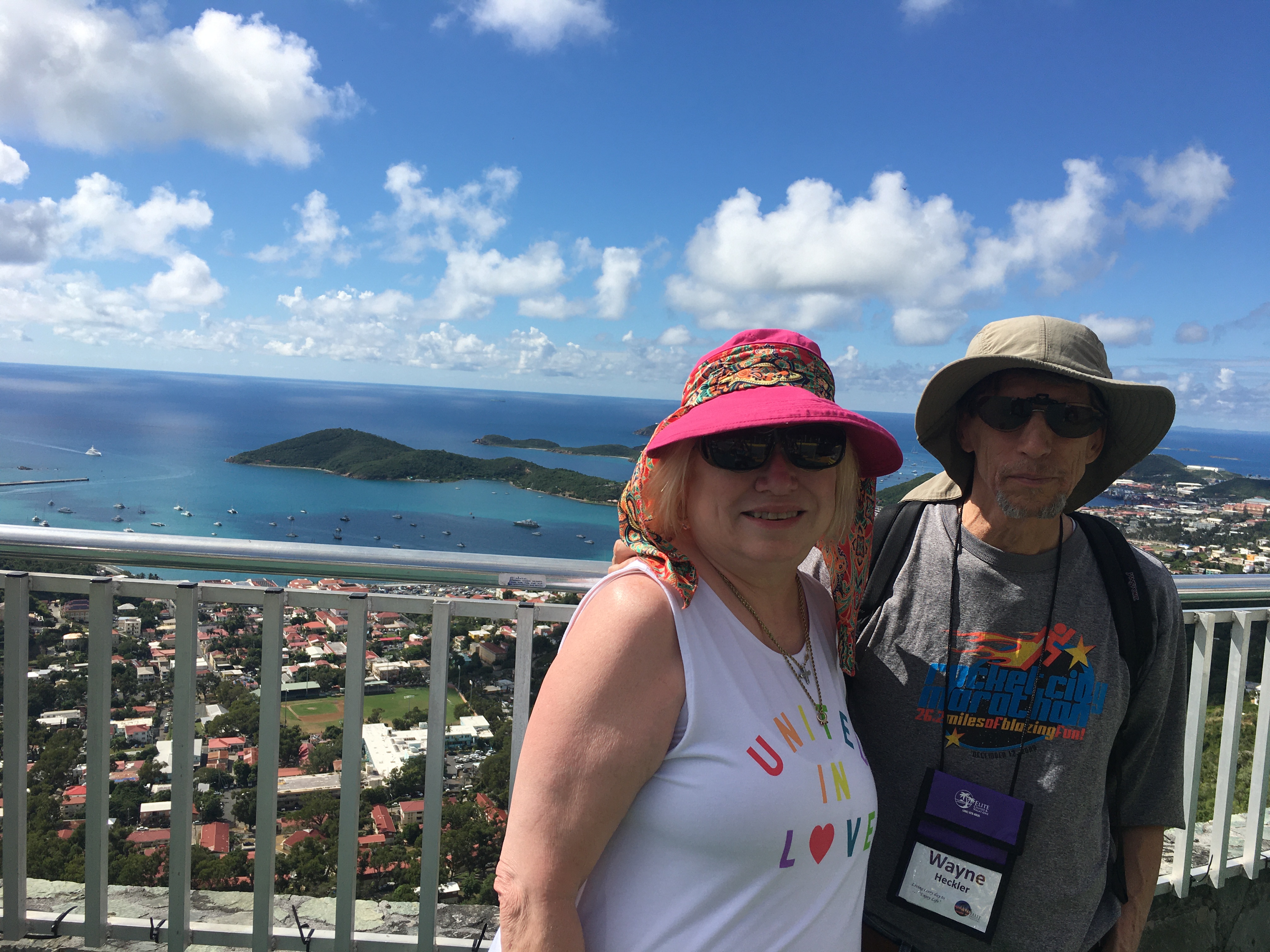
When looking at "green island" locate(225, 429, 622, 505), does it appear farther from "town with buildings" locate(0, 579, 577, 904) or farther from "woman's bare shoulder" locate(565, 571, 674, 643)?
"woman's bare shoulder" locate(565, 571, 674, 643)

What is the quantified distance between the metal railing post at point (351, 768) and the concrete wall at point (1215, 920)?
307 cm

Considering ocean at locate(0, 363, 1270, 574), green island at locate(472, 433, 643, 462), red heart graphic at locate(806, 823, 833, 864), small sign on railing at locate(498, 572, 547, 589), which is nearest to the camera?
red heart graphic at locate(806, 823, 833, 864)

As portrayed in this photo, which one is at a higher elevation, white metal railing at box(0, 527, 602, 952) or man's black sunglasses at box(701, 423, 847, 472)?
man's black sunglasses at box(701, 423, 847, 472)

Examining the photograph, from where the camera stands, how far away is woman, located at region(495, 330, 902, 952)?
1.20 m

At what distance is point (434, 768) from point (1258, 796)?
11.3 ft

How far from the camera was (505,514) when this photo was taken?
16.6 metres

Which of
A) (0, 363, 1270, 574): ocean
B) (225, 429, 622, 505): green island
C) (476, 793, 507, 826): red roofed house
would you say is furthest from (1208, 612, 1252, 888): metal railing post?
(225, 429, 622, 505): green island

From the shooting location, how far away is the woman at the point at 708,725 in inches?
47.1

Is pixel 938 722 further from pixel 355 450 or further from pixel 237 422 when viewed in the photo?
pixel 237 422

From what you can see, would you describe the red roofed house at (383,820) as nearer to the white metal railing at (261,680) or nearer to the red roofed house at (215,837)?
the white metal railing at (261,680)

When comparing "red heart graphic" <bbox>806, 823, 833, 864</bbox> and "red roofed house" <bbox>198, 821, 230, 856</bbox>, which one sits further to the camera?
"red roofed house" <bbox>198, 821, 230, 856</bbox>

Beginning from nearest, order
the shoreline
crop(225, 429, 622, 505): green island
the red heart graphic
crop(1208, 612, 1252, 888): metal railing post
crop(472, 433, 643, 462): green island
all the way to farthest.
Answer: the red heart graphic
crop(1208, 612, 1252, 888): metal railing post
the shoreline
crop(225, 429, 622, 505): green island
crop(472, 433, 643, 462): green island

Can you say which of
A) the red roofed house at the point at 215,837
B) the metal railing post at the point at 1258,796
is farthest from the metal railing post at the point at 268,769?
the metal railing post at the point at 1258,796

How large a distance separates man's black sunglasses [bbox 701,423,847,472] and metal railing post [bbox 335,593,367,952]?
51.6 inches
